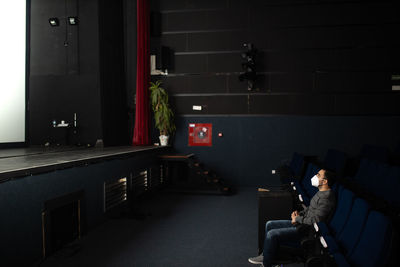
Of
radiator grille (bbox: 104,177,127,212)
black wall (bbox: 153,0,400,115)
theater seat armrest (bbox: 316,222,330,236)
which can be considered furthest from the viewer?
black wall (bbox: 153,0,400,115)

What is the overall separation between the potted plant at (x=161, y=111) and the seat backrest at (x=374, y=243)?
5.11 m

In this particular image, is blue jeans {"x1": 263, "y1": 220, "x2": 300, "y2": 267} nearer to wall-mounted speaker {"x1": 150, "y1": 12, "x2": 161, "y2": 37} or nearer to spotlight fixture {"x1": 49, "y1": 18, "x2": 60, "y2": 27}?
wall-mounted speaker {"x1": 150, "y1": 12, "x2": 161, "y2": 37}

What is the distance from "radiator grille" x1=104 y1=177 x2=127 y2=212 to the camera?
4137 mm

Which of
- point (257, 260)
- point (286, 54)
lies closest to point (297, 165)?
point (286, 54)

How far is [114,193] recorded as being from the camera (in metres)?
4.39

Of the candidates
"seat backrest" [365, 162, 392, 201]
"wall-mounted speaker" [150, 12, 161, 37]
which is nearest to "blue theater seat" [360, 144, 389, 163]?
"seat backrest" [365, 162, 392, 201]

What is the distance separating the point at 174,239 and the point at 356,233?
209cm

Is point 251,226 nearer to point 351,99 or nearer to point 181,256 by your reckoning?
point 181,256

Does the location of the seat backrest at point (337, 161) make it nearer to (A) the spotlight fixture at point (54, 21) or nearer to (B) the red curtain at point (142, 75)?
(B) the red curtain at point (142, 75)

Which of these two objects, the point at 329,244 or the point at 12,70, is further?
the point at 12,70

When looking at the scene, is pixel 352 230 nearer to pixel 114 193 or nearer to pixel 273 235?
pixel 273 235

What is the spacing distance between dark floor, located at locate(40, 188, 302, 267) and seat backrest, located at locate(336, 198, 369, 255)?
1084 millimetres

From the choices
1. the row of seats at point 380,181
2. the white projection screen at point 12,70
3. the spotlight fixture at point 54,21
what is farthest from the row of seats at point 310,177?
the spotlight fixture at point 54,21

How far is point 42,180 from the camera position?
2875 mm
